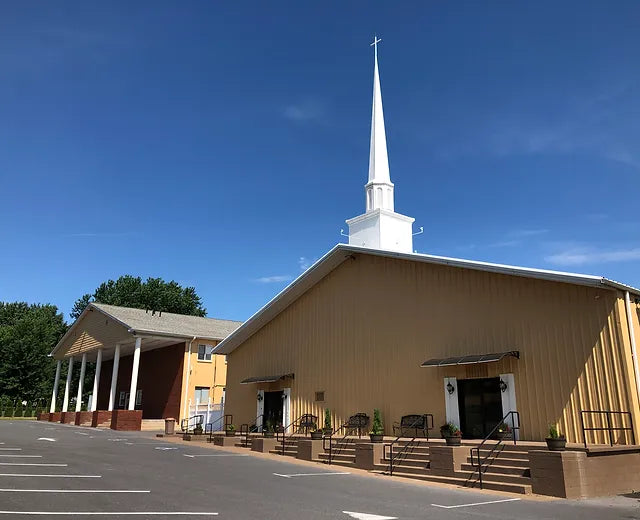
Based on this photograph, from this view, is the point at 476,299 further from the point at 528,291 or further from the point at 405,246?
the point at 405,246

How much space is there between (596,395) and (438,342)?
5053 mm

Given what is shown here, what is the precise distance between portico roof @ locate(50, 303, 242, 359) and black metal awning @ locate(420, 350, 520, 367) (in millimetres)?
19618

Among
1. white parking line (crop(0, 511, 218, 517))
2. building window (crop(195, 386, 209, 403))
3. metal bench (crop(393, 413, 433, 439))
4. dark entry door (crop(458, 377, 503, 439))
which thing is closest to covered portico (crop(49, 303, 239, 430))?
building window (crop(195, 386, 209, 403))

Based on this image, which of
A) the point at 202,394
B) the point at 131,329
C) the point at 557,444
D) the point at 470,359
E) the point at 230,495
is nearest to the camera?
the point at 230,495

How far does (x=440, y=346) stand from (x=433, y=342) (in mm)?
336

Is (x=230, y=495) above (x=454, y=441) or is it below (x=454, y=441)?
below

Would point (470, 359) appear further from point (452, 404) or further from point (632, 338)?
point (632, 338)

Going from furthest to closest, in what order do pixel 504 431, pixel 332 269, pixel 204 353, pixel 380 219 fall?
pixel 204 353
pixel 380 219
pixel 332 269
pixel 504 431

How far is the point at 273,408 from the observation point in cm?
2434

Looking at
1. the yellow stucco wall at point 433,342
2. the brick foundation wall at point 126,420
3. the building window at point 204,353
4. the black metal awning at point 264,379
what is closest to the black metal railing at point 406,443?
the yellow stucco wall at point 433,342

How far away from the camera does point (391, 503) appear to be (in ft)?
31.8

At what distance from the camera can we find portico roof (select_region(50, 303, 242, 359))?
32.2 m

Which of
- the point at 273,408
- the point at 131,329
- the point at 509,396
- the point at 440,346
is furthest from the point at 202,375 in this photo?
the point at 509,396

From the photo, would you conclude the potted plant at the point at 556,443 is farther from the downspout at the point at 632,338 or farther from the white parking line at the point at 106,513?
the white parking line at the point at 106,513
